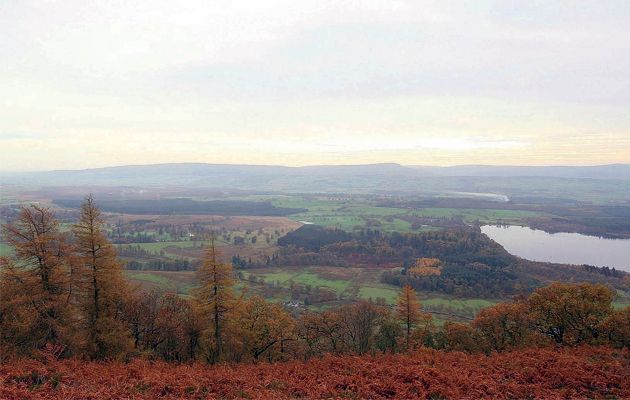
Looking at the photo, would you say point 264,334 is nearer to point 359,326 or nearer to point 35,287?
point 359,326

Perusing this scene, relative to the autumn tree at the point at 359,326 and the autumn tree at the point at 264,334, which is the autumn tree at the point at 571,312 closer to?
the autumn tree at the point at 359,326

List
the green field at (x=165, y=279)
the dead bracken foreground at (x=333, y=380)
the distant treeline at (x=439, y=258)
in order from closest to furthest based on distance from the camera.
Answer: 1. the dead bracken foreground at (x=333, y=380)
2. the green field at (x=165, y=279)
3. the distant treeline at (x=439, y=258)

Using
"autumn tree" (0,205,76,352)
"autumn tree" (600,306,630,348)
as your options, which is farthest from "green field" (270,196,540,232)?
"autumn tree" (0,205,76,352)

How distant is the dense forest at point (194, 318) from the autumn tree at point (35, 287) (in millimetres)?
53

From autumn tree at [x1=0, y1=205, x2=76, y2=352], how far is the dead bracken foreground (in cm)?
356

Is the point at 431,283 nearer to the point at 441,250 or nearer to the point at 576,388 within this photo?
the point at 441,250

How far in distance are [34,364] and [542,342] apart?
30.1 metres

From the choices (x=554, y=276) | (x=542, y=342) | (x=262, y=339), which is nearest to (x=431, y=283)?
(x=554, y=276)

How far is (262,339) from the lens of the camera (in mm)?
26828

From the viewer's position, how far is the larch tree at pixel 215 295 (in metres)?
23.9

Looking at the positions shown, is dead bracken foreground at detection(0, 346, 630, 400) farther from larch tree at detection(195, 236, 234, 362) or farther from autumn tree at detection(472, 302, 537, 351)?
autumn tree at detection(472, 302, 537, 351)

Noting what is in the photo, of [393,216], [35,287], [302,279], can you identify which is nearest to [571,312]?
[35,287]

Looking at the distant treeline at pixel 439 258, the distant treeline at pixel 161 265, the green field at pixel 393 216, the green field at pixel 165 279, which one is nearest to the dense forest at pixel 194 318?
the green field at pixel 165 279

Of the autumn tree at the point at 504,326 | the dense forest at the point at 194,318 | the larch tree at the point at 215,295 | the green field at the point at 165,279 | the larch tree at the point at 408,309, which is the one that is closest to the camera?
the dense forest at the point at 194,318
